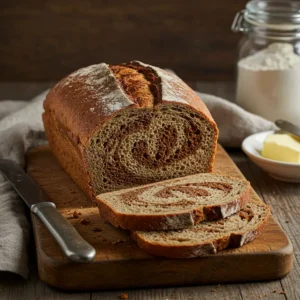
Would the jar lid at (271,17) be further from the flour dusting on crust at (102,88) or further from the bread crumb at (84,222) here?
the bread crumb at (84,222)

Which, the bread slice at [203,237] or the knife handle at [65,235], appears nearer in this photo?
the knife handle at [65,235]

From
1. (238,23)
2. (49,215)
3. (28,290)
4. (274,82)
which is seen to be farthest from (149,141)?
(238,23)

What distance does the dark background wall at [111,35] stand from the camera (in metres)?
5.03

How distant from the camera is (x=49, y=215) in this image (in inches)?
96.4

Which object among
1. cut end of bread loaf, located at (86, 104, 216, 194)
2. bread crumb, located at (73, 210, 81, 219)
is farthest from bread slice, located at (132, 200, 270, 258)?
cut end of bread loaf, located at (86, 104, 216, 194)

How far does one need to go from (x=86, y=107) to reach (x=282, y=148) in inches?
35.2

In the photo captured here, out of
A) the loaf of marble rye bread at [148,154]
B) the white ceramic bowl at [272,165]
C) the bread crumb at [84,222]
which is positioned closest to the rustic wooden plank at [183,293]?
the loaf of marble rye bread at [148,154]

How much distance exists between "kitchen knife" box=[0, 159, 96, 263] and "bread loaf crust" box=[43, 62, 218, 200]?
0.21 metres

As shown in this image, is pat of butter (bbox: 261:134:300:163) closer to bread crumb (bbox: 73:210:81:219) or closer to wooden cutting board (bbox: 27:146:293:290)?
wooden cutting board (bbox: 27:146:293:290)

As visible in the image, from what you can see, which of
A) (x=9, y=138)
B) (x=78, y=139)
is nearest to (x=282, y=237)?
(x=78, y=139)

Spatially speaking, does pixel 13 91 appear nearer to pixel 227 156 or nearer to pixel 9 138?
pixel 9 138

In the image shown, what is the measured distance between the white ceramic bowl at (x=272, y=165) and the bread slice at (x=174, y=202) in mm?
418

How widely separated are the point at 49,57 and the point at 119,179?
2.50 m

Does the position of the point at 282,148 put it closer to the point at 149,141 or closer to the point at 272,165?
the point at 272,165
